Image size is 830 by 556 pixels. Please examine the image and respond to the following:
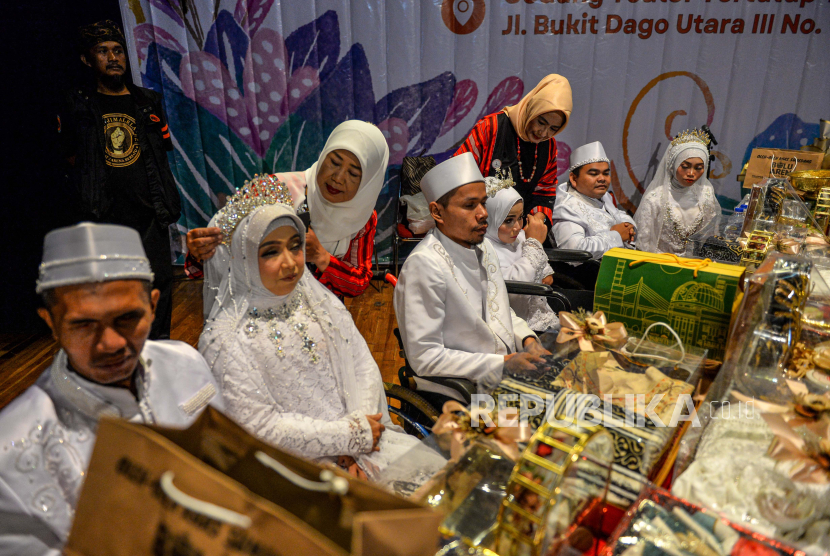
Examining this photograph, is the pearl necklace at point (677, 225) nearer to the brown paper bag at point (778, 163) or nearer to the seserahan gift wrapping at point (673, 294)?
the brown paper bag at point (778, 163)

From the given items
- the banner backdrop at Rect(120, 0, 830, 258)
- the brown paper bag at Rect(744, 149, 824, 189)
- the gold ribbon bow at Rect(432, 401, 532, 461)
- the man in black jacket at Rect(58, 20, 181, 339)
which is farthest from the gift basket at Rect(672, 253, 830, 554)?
the banner backdrop at Rect(120, 0, 830, 258)

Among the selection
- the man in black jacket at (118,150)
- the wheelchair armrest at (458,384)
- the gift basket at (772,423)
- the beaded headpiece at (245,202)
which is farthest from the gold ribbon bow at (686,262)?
the man in black jacket at (118,150)

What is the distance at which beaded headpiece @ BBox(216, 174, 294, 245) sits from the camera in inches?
67.9

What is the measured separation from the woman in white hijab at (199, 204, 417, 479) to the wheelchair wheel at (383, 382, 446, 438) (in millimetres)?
74

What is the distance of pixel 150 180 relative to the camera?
A: 11.7 feet

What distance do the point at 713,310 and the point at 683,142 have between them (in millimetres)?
3068

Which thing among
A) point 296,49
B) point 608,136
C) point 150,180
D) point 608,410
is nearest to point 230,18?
point 296,49

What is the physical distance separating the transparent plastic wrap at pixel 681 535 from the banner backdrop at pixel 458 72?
4.92 metres

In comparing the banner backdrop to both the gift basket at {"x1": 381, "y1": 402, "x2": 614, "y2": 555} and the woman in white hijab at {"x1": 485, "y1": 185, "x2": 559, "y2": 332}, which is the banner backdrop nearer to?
the woman in white hijab at {"x1": 485, "y1": 185, "x2": 559, "y2": 332}

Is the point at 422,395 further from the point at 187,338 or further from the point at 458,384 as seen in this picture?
the point at 187,338

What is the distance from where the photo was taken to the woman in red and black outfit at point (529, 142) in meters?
3.61

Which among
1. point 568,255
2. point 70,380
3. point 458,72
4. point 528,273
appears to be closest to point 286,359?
point 70,380

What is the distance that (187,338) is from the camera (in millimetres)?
4336

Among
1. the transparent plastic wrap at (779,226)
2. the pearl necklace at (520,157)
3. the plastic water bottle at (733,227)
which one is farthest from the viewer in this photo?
the pearl necklace at (520,157)
